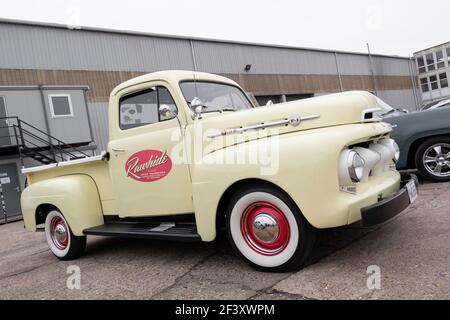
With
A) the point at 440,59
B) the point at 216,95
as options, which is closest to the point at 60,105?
the point at 216,95

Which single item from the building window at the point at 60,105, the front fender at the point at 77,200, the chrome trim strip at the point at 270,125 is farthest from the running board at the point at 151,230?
the building window at the point at 60,105

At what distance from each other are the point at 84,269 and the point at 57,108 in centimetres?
1112

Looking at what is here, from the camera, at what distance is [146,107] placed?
176 inches

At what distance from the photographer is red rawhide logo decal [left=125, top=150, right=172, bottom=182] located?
416 cm

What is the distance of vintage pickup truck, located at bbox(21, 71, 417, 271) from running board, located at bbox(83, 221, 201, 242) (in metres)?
0.02

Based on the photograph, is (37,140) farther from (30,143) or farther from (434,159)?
(434,159)

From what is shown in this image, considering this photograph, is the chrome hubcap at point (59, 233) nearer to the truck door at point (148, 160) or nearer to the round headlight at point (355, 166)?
the truck door at point (148, 160)

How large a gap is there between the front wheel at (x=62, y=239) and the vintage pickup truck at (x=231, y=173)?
2 centimetres

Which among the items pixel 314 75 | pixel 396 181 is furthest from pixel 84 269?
pixel 314 75

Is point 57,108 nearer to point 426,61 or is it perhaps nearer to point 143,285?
point 143,285

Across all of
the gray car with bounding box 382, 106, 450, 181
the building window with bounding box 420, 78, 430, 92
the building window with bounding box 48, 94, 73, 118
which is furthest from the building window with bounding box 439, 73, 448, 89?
the gray car with bounding box 382, 106, 450, 181

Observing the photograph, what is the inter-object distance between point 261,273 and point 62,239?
9.93 ft

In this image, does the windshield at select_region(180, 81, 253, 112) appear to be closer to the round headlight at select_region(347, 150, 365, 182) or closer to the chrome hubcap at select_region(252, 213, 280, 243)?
the chrome hubcap at select_region(252, 213, 280, 243)

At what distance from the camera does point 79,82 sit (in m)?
18.0
